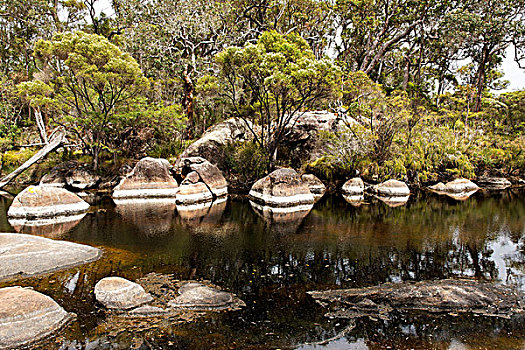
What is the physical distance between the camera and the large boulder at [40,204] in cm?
1519

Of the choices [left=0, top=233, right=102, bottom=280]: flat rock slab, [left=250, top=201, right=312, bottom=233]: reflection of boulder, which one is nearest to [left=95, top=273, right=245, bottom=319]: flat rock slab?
[left=0, top=233, right=102, bottom=280]: flat rock slab

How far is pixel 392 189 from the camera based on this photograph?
76.9 feet

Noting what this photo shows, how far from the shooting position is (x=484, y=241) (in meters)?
11.9

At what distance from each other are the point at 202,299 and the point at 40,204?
12.7 m

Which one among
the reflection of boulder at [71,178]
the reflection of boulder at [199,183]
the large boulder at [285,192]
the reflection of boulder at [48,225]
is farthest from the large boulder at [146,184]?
the large boulder at [285,192]

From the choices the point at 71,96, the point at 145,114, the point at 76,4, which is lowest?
the point at 145,114

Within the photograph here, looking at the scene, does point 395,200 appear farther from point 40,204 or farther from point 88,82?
point 88,82

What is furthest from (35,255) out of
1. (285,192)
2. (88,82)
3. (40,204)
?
(88,82)

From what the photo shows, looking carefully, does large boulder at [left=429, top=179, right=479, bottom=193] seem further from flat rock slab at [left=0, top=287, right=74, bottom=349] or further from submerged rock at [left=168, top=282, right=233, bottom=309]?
flat rock slab at [left=0, top=287, right=74, bottom=349]

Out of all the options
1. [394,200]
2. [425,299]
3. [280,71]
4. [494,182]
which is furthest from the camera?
[494,182]

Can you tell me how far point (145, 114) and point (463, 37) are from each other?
3342 centimetres

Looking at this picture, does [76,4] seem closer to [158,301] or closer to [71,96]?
[71,96]

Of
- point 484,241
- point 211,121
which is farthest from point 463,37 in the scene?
point 484,241

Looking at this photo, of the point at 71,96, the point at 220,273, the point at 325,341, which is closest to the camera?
the point at 325,341
